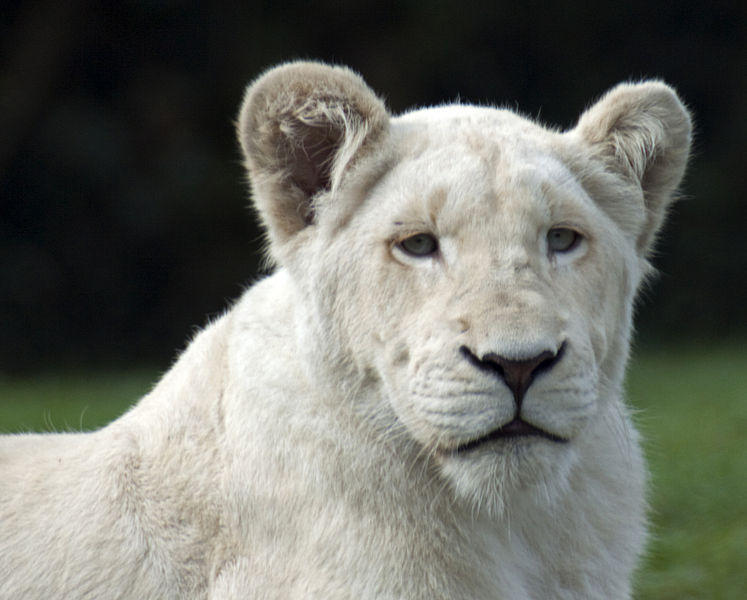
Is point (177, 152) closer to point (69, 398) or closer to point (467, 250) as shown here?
point (69, 398)

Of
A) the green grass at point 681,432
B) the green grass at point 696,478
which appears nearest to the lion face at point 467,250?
the green grass at point 681,432

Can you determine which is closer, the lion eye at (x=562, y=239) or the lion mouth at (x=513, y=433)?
the lion mouth at (x=513, y=433)

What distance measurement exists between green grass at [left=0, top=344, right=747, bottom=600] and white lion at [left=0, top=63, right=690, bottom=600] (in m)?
0.98

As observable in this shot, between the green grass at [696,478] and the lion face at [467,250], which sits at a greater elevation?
the lion face at [467,250]

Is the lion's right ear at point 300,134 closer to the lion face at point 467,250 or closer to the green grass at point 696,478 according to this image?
the lion face at point 467,250

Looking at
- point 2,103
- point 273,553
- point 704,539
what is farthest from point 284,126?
point 2,103

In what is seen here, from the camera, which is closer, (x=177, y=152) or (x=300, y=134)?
(x=300, y=134)

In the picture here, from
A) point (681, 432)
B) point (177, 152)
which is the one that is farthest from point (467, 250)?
point (177, 152)

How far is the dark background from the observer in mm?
15789

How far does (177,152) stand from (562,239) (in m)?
13.3

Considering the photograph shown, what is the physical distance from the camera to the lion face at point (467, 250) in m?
3.10

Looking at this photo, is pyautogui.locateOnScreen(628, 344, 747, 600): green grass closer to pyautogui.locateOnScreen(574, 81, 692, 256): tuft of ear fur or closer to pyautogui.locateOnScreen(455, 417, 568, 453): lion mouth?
pyautogui.locateOnScreen(574, 81, 692, 256): tuft of ear fur

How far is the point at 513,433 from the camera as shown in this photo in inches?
123

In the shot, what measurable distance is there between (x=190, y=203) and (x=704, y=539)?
1105cm
